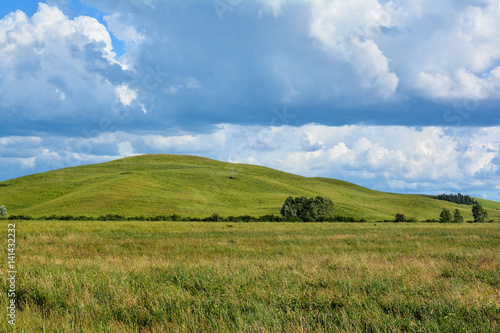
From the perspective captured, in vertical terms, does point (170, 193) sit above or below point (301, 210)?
above

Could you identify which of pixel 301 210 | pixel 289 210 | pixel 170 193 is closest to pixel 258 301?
pixel 289 210

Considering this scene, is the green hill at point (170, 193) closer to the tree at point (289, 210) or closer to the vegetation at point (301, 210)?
the tree at point (289, 210)

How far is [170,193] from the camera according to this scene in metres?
111

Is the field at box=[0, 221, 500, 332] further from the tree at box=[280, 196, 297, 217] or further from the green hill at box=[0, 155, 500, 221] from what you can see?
the tree at box=[280, 196, 297, 217]

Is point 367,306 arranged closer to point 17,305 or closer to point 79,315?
point 79,315

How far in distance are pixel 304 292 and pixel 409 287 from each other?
2.42 meters

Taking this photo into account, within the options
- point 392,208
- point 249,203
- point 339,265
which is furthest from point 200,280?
point 392,208

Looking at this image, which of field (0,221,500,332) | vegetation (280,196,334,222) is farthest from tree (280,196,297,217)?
→ field (0,221,500,332)

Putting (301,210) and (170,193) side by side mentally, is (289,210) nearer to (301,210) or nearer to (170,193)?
(301,210)

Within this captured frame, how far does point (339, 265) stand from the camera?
11953 millimetres

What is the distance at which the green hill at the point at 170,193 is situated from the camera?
3580 inches

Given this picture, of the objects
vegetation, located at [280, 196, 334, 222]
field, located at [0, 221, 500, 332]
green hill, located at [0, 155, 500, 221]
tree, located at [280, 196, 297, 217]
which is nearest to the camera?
field, located at [0, 221, 500, 332]

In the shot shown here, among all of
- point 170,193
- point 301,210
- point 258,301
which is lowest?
point 258,301

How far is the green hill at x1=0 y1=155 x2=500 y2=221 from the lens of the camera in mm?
90938
